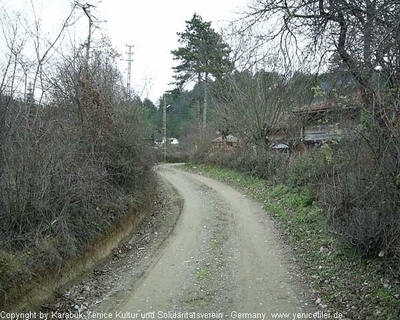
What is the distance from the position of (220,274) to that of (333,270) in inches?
87.2

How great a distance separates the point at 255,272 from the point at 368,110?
3820 mm

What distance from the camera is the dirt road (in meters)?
6.14

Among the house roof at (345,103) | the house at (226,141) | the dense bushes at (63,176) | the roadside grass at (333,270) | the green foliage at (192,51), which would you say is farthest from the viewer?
the green foliage at (192,51)

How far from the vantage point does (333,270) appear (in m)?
7.31

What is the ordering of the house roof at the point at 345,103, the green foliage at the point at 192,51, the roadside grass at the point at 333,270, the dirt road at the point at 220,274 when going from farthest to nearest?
the green foliage at the point at 192,51, the house roof at the point at 345,103, the dirt road at the point at 220,274, the roadside grass at the point at 333,270

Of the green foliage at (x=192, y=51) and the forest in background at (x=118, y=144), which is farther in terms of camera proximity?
the green foliage at (x=192, y=51)

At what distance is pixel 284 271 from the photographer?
7723 millimetres

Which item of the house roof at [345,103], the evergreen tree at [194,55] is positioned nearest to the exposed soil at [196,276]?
the house roof at [345,103]

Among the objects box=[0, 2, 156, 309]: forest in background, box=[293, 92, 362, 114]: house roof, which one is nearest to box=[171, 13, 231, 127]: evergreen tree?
box=[0, 2, 156, 309]: forest in background

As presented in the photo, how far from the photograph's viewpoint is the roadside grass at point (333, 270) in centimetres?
568

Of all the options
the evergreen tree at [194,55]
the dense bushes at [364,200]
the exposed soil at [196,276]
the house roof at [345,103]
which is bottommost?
the exposed soil at [196,276]

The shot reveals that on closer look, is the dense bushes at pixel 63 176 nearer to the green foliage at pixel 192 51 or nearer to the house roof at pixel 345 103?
the house roof at pixel 345 103

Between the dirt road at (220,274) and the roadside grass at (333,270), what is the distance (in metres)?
0.41

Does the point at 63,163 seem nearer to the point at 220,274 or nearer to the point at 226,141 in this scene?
the point at 220,274
